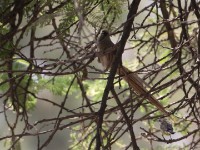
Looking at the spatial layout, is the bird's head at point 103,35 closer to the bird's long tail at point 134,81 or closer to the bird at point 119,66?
the bird at point 119,66

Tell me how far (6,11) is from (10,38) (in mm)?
92

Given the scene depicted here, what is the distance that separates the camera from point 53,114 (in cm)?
571

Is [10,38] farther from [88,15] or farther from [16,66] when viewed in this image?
[16,66]

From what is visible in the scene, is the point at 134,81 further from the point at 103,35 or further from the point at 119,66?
the point at 103,35

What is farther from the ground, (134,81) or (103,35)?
(103,35)

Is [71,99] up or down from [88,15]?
up

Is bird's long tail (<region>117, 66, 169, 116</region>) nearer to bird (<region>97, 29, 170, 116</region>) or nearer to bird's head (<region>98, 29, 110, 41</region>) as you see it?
bird (<region>97, 29, 170, 116</region>)

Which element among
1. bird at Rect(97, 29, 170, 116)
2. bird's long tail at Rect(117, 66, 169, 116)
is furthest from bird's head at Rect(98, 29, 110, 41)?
bird's long tail at Rect(117, 66, 169, 116)

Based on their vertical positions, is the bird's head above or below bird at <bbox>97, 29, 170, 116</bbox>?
above

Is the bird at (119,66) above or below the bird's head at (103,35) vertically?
below

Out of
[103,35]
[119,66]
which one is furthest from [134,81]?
[103,35]

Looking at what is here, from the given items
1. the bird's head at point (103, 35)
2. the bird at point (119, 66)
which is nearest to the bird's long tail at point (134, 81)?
the bird at point (119, 66)

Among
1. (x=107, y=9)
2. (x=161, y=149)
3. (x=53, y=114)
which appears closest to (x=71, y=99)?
(x=53, y=114)

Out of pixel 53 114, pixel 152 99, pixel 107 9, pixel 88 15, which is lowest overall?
pixel 152 99
